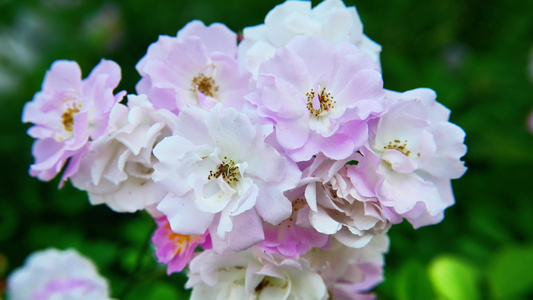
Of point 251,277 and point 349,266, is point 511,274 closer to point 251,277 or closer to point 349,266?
point 349,266

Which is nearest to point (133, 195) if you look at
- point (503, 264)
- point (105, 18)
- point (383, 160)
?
point (383, 160)

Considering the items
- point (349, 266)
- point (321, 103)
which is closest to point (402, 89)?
point (349, 266)

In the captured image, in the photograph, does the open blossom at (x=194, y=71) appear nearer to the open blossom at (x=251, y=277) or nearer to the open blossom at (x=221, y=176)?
the open blossom at (x=221, y=176)

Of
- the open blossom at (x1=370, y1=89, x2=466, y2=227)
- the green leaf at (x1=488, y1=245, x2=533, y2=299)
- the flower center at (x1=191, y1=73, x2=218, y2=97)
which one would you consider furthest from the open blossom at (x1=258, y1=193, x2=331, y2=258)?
the green leaf at (x1=488, y1=245, x2=533, y2=299)

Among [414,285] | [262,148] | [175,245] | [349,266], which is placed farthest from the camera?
[414,285]

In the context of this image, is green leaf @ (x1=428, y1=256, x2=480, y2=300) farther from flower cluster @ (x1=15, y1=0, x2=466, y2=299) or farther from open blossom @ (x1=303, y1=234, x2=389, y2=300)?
flower cluster @ (x1=15, y1=0, x2=466, y2=299)
